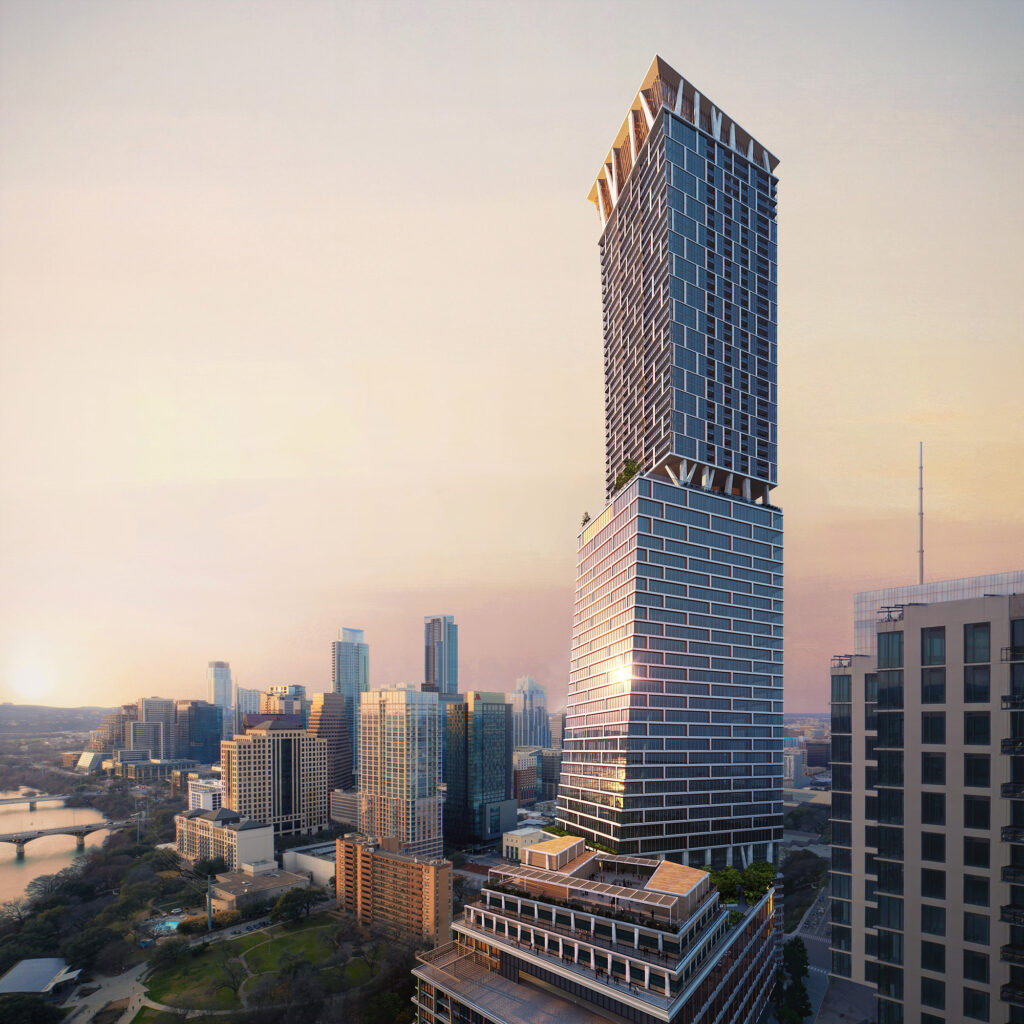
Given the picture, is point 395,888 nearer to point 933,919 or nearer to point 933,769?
point 933,919

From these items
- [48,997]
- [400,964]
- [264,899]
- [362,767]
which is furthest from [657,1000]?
[362,767]

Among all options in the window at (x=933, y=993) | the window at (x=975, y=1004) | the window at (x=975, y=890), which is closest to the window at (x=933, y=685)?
the window at (x=975, y=890)

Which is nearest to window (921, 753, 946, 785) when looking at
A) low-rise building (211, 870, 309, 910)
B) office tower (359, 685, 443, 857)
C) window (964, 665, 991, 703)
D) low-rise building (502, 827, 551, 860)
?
window (964, 665, 991, 703)

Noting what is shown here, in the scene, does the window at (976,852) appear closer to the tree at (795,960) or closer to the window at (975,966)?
Result: the window at (975,966)

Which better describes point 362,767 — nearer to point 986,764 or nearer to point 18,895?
point 18,895

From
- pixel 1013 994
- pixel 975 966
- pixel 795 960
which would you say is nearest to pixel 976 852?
pixel 975 966

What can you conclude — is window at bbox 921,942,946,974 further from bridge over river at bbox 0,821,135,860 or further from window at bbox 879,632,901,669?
bridge over river at bbox 0,821,135,860
